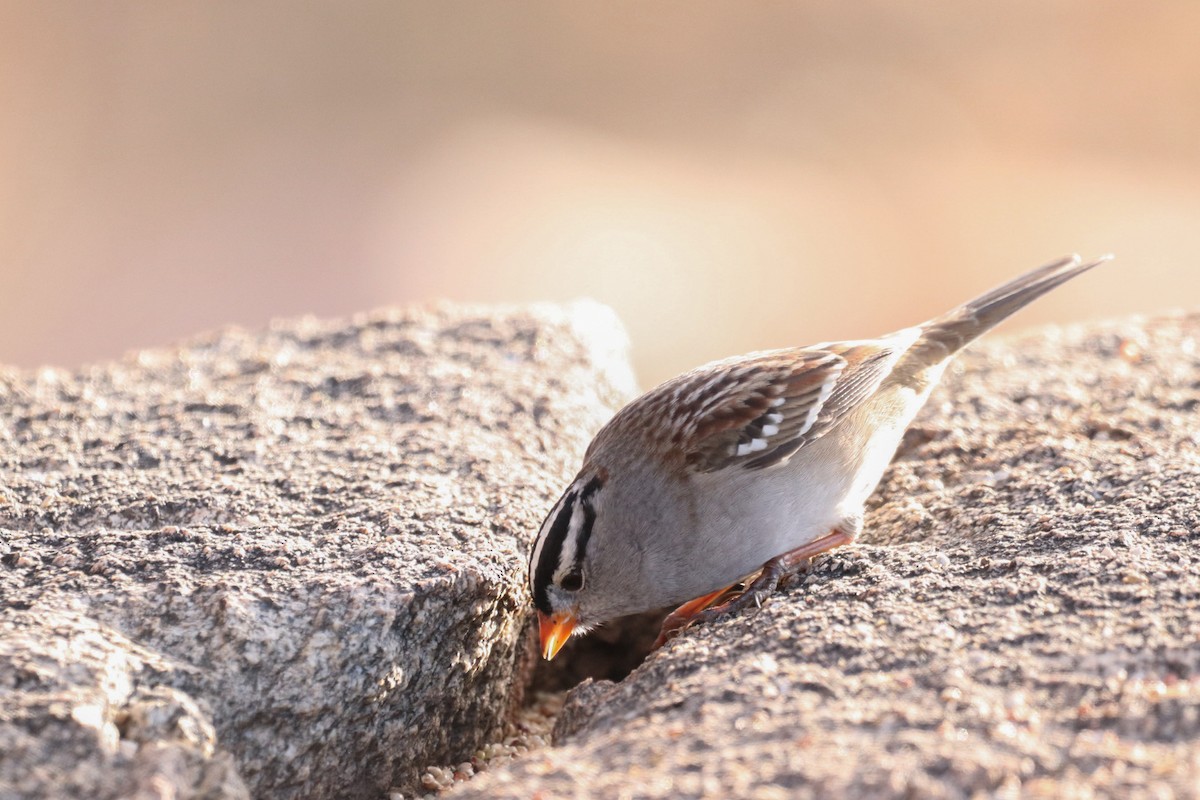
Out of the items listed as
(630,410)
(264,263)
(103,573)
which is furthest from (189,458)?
(264,263)

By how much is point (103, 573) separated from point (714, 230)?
10792 millimetres

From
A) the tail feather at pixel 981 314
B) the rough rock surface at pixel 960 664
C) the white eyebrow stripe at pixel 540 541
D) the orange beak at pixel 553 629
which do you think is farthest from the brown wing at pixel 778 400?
the orange beak at pixel 553 629

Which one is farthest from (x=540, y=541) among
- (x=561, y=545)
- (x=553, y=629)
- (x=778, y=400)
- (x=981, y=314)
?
(x=981, y=314)

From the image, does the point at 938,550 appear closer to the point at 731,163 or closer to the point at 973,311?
the point at 973,311

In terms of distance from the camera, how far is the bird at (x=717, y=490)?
11.8 feet

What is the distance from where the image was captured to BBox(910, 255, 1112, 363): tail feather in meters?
4.52

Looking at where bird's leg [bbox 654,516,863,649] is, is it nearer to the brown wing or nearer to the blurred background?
the brown wing

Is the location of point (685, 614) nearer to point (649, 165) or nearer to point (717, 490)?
point (717, 490)

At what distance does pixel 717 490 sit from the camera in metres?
3.78

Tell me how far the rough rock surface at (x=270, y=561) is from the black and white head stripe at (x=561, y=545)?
95 millimetres

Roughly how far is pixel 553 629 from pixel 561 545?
0.91ft

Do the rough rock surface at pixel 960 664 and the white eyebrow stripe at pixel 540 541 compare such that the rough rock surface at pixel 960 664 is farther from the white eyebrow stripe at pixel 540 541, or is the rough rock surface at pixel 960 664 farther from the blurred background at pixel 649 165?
the blurred background at pixel 649 165

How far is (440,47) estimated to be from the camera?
52.5 ft

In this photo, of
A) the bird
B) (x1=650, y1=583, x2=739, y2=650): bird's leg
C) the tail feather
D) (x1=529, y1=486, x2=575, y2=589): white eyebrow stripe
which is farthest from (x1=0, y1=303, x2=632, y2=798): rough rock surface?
the tail feather
